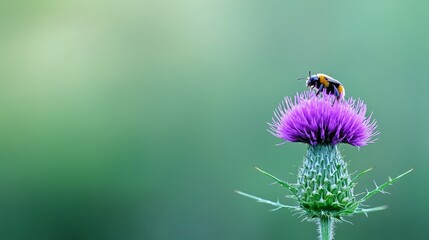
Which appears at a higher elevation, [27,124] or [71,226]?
[27,124]

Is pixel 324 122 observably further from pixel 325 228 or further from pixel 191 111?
pixel 191 111

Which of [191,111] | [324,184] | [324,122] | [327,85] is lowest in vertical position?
[324,184]

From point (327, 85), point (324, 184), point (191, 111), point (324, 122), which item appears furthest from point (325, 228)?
point (191, 111)

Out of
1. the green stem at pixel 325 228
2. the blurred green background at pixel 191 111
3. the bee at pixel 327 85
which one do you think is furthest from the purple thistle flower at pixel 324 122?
the blurred green background at pixel 191 111

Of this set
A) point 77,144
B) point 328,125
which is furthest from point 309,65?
point 328,125

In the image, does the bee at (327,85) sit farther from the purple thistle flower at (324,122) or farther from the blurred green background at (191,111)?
the blurred green background at (191,111)

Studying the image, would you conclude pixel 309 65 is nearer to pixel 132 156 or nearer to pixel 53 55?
pixel 132 156

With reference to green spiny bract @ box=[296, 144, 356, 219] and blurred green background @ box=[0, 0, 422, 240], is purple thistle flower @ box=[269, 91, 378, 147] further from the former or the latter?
blurred green background @ box=[0, 0, 422, 240]
